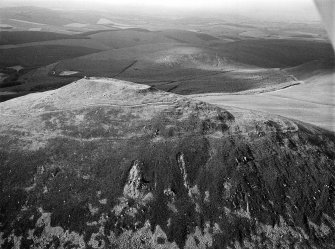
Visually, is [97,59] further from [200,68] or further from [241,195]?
[241,195]

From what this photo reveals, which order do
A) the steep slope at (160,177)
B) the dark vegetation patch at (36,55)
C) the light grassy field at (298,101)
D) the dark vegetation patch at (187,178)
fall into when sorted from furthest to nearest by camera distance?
1. the dark vegetation patch at (36,55)
2. the light grassy field at (298,101)
3. the dark vegetation patch at (187,178)
4. the steep slope at (160,177)

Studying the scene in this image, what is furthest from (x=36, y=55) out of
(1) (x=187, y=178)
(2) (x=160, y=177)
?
(1) (x=187, y=178)

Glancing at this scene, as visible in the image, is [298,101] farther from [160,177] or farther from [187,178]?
[160,177]

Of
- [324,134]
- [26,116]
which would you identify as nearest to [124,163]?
[26,116]

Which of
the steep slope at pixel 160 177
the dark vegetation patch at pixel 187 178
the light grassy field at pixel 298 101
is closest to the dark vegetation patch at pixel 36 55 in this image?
the light grassy field at pixel 298 101

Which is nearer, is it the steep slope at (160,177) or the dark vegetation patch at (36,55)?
the steep slope at (160,177)

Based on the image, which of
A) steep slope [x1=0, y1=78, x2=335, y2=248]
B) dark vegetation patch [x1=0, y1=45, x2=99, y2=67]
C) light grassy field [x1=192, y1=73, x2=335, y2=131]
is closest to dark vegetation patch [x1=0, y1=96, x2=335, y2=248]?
steep slope [x1=0, y1=78, x2=335, y2=248]

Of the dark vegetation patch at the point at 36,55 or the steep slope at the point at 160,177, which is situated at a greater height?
the steep slope at the point at 160,177

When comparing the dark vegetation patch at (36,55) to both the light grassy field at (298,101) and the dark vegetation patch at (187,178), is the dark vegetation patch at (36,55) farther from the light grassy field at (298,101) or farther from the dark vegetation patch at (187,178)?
the dark vegetation patch at (187,178)
